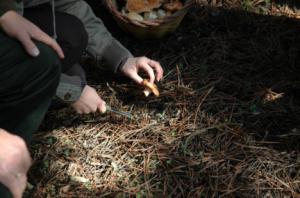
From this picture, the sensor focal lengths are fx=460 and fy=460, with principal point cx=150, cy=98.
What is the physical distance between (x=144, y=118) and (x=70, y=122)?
29 centimetres

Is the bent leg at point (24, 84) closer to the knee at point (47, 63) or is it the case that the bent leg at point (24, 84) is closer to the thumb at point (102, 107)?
the knee at point (47, 63)

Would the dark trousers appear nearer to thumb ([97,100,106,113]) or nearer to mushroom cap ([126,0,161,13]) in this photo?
thumb ([97,100,106,113])

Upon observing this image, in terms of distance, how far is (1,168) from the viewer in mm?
1052

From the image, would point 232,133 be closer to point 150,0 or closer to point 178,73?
point 178,73

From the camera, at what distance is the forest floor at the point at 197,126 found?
1.59 meters

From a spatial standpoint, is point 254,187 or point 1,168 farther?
point 254,187

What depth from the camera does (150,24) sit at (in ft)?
6.06

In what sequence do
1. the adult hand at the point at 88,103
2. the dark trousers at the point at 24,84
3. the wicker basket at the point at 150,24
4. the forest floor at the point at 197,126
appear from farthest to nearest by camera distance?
the wicker basket at the point at 150,24, the adult hand at the point at 88,103, the forest floor at the point at 197,126, the dark trousers at the point at 24,84

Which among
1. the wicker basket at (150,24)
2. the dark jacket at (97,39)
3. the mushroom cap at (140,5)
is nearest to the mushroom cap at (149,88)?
the dark jacket at (97,39)

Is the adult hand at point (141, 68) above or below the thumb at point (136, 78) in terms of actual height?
above

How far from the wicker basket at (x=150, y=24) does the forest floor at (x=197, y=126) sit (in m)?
0.07

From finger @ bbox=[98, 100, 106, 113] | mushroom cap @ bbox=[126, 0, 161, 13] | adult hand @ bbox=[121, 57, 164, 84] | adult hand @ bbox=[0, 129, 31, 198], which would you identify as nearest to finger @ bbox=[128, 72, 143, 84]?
adult hand @ bbox=[121, 57, 164, 84]

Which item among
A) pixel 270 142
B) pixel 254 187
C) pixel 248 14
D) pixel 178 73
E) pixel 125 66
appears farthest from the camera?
pixel 248 14

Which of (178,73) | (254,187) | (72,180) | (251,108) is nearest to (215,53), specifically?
(178,73)
